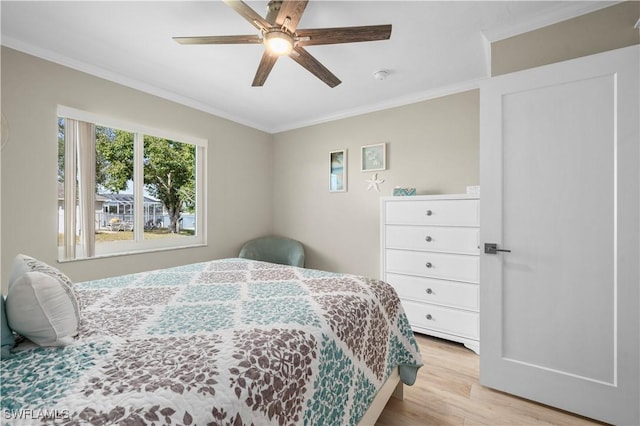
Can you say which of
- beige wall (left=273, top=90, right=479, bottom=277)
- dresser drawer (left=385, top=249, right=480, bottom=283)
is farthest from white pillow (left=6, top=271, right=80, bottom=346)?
beige wall (left=273, top=90, right=479, bottom=277)

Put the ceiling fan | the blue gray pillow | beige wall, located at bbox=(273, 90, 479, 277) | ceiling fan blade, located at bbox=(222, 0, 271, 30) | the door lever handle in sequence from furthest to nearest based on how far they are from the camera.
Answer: beige wall, located at bbox=(273, 90, 479, 277), the door lever handle, the ceiling fan, ceiling fan blade, located at bbox=(222, 0, 271, 30), the blue gray pillow

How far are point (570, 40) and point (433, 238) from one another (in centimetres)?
172

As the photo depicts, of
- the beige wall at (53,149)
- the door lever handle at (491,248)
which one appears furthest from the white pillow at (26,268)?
the door lever handle at (491,248)

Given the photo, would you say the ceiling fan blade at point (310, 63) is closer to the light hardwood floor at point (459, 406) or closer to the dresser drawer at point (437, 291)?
the dresser drawer at point (437, 291)

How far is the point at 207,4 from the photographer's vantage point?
70.6 inches

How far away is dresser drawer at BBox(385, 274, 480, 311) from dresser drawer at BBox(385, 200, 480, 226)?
56 cm

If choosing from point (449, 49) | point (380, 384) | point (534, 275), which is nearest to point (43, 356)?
point (380, 384)

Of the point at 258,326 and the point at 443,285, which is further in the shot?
the point at 443,285

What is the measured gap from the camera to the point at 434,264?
274 cm

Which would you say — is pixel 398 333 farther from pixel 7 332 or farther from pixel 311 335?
pixel 7 332

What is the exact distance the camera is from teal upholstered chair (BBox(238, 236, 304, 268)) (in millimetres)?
3857

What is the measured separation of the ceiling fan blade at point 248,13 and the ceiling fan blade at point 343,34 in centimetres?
21

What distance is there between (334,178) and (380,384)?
266cm

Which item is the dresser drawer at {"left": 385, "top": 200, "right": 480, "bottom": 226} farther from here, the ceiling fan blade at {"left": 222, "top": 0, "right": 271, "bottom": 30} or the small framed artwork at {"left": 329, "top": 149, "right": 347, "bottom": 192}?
the ceiling fan blade at {"left": 222, "top": 0, "right": 271, "bottom": 30}
